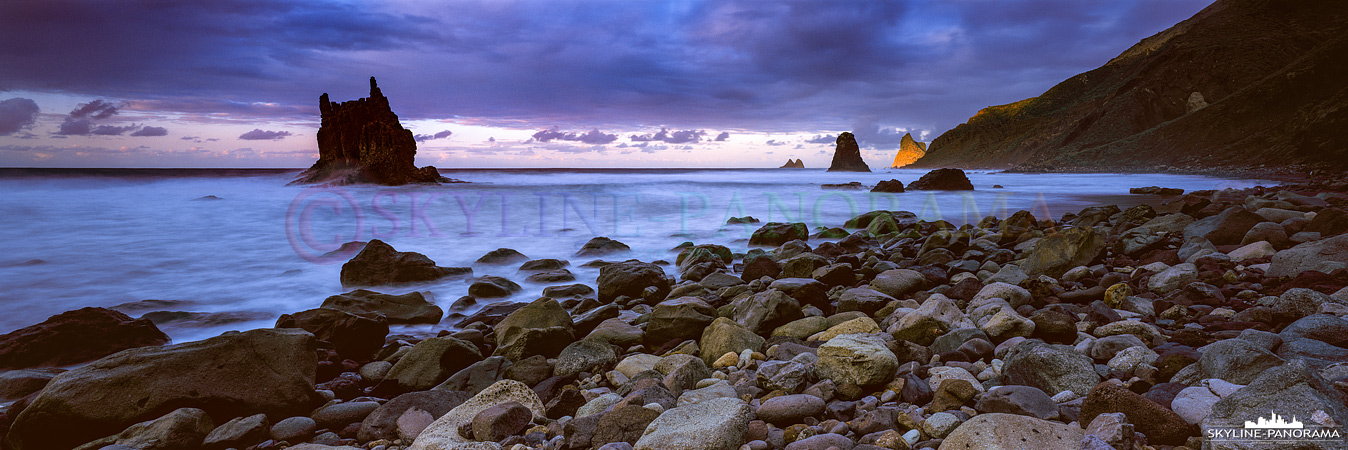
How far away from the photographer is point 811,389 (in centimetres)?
263

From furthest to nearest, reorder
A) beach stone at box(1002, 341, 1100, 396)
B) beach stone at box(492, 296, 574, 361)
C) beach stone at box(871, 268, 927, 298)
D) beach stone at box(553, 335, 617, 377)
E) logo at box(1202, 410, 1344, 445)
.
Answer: beach stone at box(871, 268, 927, 298) < beach stone at box(492, 296, 574, 361) < beach stone at box(553, 335, 617, 377) < beach stone at box(1002, 341, 1100, 396) < logo at box(1202, 410, 1344, 445)

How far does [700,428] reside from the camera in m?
2.17

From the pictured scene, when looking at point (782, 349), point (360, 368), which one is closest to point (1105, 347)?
point (782, 349)

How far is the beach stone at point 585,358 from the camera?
11.0 ft

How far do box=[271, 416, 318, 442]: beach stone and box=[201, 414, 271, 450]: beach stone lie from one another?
4 cm

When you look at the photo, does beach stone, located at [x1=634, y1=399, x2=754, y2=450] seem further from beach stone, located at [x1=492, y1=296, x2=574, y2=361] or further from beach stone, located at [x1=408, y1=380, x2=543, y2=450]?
beach stone, located at [x1=492, y1=296, x2=574, y2=361]

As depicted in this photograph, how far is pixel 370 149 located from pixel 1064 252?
34.3 meters

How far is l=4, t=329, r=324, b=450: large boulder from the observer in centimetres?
265

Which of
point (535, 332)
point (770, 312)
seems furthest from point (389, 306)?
point (770, 312)

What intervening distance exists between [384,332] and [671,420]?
300cm

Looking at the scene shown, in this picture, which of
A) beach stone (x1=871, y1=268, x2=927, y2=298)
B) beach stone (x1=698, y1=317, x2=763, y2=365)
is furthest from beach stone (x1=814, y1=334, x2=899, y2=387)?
beach stone (x1=871, y1=268, x2=927, y2=298)

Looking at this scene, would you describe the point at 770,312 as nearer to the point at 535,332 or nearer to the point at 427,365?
the point at 535,332

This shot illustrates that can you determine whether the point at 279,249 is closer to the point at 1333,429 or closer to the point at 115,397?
the point at 115,397

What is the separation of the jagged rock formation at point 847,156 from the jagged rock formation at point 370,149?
248ft
